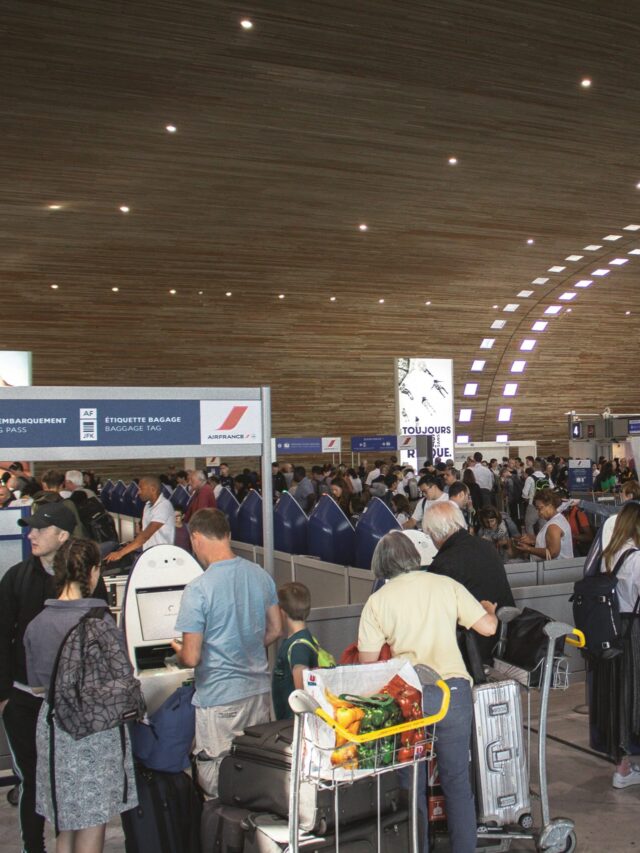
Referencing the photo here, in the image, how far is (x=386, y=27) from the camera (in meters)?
11.4

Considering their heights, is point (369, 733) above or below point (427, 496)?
below

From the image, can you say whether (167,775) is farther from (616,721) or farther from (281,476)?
(281,476)

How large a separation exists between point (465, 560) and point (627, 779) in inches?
67.7

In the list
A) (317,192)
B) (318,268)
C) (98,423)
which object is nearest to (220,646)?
(98,423)

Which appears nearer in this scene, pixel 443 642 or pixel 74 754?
pixel 74 754

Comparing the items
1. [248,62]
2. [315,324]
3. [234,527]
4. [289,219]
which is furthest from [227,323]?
[234,527]

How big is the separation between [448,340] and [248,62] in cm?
1814

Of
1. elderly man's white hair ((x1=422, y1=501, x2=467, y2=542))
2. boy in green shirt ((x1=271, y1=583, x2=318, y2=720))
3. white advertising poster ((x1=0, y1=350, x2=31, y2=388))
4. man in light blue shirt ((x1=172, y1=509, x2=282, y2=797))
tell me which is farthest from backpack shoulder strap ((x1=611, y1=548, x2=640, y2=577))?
white advertising poster ((x1=0, y1=350, x2=31, y2=388))

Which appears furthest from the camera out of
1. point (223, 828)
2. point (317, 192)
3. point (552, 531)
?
point (317, 192)

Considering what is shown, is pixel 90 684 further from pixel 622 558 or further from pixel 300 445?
pixel 300 445

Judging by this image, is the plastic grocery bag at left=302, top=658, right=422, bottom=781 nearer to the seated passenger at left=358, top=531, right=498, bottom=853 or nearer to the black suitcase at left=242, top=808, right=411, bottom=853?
the black suitcase at left=242, top=808, right=411, bottom=853

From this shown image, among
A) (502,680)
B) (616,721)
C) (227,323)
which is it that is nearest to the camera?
(502,680)

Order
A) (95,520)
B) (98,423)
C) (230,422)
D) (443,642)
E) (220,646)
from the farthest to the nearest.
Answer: (95,520) → (230,422) → (98,423) → (220,646) → (443,642)

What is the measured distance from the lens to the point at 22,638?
157 inches
